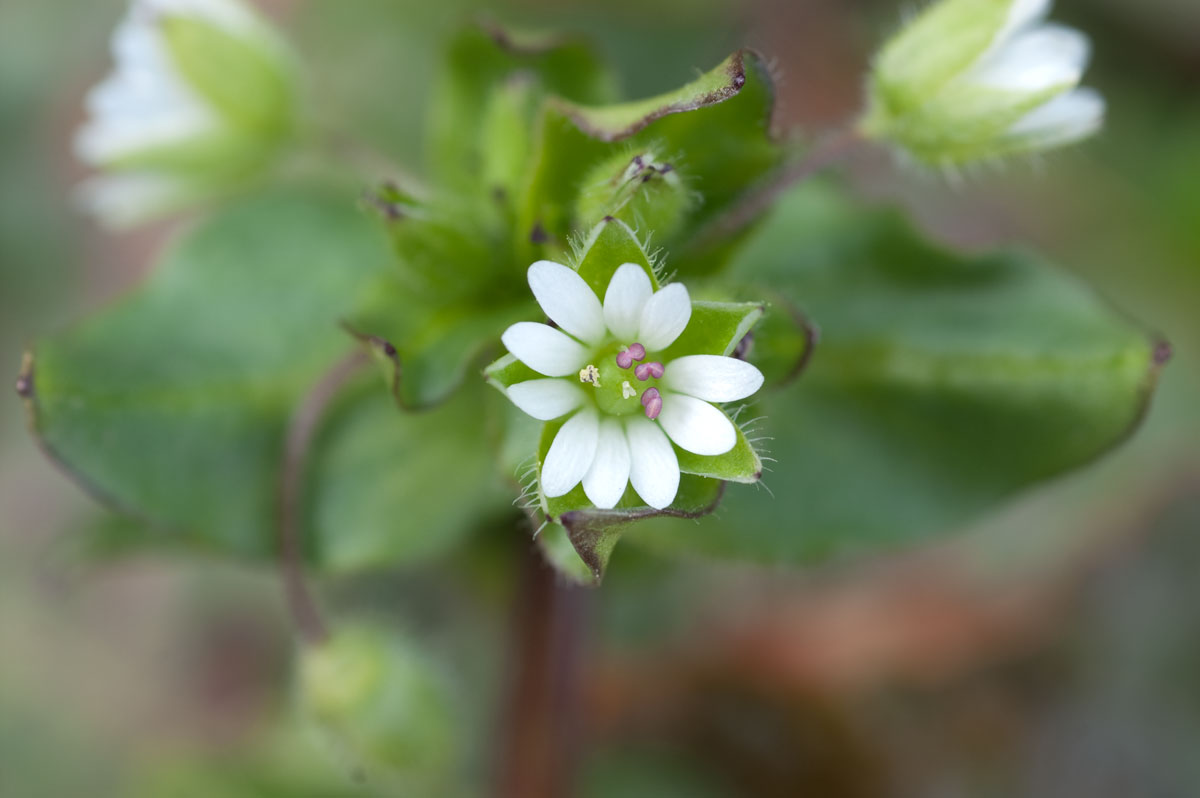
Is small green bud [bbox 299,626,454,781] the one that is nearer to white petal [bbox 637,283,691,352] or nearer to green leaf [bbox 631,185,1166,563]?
green leaf [bbox 631,185,1166,563]

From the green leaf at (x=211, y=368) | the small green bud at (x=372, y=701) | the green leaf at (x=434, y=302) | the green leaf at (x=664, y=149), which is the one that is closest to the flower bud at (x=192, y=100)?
the green leaf at (x=211, y=368)

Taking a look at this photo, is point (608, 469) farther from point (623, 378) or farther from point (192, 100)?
point (192, 100)

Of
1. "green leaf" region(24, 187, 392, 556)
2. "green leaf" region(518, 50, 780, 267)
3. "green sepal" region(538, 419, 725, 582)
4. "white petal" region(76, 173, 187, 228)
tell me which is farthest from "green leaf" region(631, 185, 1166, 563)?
"white petal" region(76, 173, 187, 228)

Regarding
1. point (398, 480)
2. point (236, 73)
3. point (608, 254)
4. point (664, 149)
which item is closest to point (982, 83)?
point (664, 149)

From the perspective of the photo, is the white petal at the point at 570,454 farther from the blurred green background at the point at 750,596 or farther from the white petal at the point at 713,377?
the blurred green background at the point at 750,596

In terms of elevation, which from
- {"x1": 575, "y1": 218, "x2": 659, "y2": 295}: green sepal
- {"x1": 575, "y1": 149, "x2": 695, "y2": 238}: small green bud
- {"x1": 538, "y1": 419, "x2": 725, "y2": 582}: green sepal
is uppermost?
{"x1": 575, "y1": 149, "x2": 695, "y2": 238}: small green bud

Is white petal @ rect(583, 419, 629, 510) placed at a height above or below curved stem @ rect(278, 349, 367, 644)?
below
